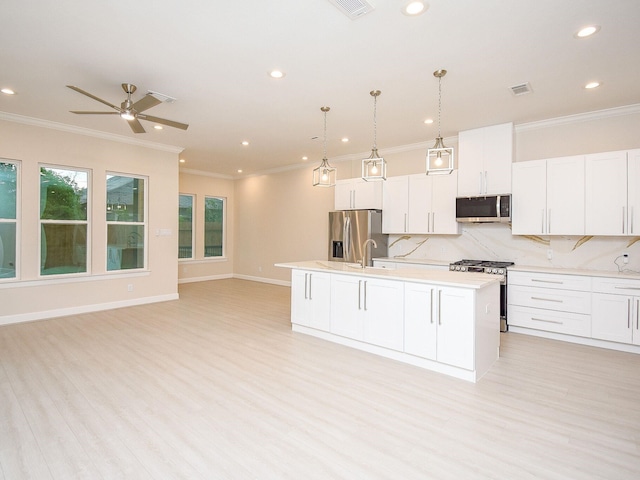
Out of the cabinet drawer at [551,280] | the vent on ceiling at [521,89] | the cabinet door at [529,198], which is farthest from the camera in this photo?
the cabinet door at [529,198]

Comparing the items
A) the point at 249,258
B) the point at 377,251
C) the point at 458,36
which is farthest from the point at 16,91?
the point at 249,258

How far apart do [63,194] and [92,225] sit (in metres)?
0.61

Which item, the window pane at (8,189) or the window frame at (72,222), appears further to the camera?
the window frame at (72,222)

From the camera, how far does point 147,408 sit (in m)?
2.60

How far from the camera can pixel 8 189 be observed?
4957 millimetres

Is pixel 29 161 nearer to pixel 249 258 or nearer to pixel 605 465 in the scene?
pixel 249 258

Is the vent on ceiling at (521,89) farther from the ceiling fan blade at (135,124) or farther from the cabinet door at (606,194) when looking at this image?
the ceiling fan blade at (135,124)

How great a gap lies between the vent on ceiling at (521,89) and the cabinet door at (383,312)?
2.49 m

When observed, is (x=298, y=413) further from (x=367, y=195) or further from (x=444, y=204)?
(x=367, y=195)

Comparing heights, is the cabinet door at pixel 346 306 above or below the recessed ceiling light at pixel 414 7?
below

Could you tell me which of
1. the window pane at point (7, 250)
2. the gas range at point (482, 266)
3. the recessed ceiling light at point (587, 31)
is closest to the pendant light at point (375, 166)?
the recessed ceiling light at point (587, 31)

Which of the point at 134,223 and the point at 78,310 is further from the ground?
the point at 134,223

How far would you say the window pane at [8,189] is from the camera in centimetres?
491

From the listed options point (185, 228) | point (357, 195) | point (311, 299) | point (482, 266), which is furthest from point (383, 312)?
point (185, 228)
